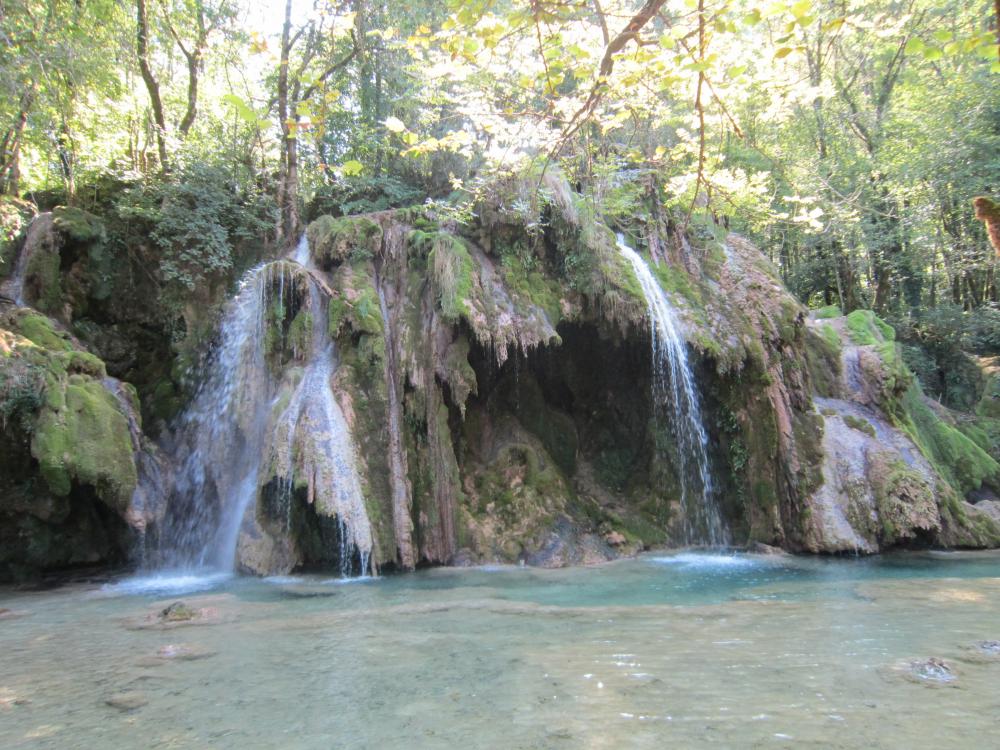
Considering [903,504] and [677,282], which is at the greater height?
[677,282]

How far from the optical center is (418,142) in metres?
7.29

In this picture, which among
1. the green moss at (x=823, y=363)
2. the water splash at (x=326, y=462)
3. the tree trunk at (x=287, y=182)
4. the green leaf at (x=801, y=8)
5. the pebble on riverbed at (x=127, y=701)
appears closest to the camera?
the green leaf at (x=801, y=8)

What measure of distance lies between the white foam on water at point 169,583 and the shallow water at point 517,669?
0.49 metres

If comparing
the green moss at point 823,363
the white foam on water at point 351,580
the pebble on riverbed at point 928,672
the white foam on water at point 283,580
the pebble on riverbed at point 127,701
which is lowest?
the pebble on riverbed at point 928,672

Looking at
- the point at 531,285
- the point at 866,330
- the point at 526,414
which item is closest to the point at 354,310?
the point at 531,285

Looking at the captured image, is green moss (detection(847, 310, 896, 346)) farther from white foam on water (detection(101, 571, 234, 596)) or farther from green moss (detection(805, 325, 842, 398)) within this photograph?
white foam on water (detection(101, 571, 234, 596))

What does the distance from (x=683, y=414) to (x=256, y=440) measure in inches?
297

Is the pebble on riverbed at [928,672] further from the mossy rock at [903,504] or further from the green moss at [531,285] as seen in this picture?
the green moss at [531,285]

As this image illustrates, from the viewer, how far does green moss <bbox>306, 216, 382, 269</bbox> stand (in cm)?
1137

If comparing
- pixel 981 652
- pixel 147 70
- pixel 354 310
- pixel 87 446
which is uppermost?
pixel 147 70

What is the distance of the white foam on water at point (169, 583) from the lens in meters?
7.76

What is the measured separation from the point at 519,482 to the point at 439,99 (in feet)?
21.3

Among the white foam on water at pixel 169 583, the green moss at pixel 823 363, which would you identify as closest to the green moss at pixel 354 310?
the white foam on water at pixel 169 583

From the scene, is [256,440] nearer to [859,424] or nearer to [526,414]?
[526,414]
